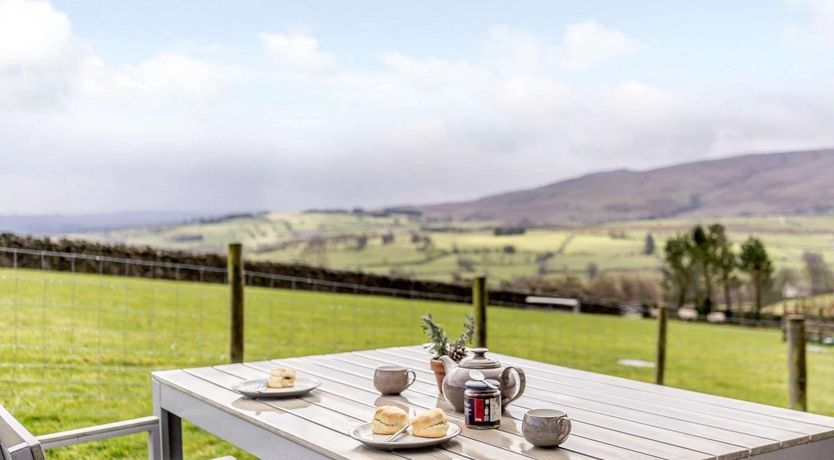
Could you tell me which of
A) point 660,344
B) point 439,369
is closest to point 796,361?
point 660,344

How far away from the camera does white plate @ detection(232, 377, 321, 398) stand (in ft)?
7.48

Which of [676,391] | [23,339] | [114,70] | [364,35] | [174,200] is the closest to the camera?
[676,391]

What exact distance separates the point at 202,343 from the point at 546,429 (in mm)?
8109

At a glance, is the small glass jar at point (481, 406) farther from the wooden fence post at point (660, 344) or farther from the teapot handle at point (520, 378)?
the wooden fence post at point (660, 344)

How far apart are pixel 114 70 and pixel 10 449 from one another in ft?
153

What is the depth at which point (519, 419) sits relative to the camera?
2057mm

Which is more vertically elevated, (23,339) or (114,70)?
(114,70)

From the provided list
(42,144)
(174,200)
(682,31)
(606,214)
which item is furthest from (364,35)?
(42,144)

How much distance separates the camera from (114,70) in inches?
1714

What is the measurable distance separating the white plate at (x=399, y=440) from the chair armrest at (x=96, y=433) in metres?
1.03

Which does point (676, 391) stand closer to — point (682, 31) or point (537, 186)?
point (682, 31)

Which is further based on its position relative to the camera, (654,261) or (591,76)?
(591,76)

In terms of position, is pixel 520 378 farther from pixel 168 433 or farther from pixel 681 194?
pixel 681 194

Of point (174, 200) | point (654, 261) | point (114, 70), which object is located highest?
point (114, 70)
